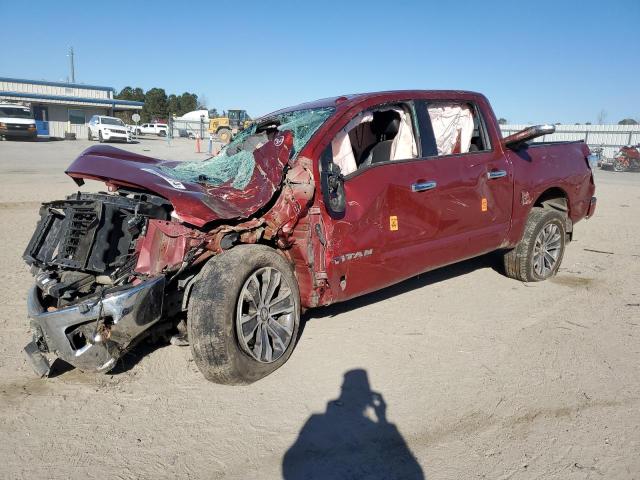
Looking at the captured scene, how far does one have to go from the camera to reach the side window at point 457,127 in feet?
16.3

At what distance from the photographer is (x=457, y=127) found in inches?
205

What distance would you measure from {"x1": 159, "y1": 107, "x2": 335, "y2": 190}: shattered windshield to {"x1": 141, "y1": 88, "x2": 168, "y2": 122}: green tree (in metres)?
69.8

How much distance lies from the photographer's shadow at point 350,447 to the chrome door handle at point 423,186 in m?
1.76

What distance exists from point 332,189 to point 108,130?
3138cm

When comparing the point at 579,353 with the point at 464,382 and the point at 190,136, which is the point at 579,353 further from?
the point at 190,136

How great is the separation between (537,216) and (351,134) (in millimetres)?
2432

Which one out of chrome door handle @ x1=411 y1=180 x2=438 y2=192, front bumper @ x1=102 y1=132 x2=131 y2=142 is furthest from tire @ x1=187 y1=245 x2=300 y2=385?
front bumper @ x1=102 y1=132 x2=131 y2=142

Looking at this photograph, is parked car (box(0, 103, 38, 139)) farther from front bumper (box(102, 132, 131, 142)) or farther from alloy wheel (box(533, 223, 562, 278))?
alloy wheel (box(533, 223, 562, 278))

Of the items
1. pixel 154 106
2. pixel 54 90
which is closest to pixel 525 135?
pixel 54 90

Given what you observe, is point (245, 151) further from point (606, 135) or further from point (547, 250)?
point (606, 135)

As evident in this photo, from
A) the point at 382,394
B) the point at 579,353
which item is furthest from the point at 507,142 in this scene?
the point at 382,394

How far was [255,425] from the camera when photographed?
3.01m

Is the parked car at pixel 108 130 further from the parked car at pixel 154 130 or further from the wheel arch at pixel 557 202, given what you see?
the wheel arch at pixel 557 202

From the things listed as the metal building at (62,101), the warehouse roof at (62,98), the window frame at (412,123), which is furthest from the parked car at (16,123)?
the window frame at (412,123)
